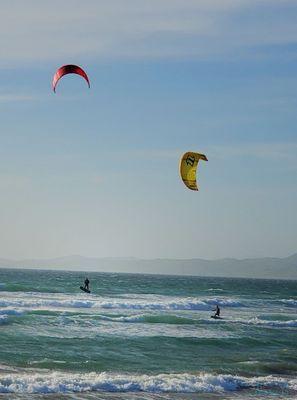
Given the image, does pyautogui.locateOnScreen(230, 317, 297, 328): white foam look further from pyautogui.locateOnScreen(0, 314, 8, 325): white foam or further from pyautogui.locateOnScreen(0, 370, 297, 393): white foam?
pyautogui.locateOnScreen(0, 370, 297, 393): white foam

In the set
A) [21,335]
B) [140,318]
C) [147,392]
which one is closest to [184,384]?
[147,392]

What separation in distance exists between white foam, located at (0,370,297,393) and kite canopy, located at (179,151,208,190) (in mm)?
6893

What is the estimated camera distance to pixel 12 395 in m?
16.9

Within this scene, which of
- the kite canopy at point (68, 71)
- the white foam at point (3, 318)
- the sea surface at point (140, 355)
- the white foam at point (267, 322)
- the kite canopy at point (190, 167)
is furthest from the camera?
the white foam at point (267, 322)

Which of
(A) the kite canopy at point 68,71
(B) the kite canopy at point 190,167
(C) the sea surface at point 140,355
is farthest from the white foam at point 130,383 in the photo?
(A) the kite canopy at point 68,71

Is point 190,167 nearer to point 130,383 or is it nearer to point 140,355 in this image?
point 140,355

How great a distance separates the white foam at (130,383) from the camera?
17.8 m

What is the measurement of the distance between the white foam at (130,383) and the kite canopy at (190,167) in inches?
271

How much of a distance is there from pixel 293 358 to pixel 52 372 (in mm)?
10399

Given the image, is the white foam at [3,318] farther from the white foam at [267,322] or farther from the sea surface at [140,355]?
the white foam at [267,322]

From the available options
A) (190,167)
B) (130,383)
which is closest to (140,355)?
(130,383)

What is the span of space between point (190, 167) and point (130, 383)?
8.59 m

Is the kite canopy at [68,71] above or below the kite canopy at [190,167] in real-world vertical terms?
above

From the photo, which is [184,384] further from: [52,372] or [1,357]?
[1,357]
